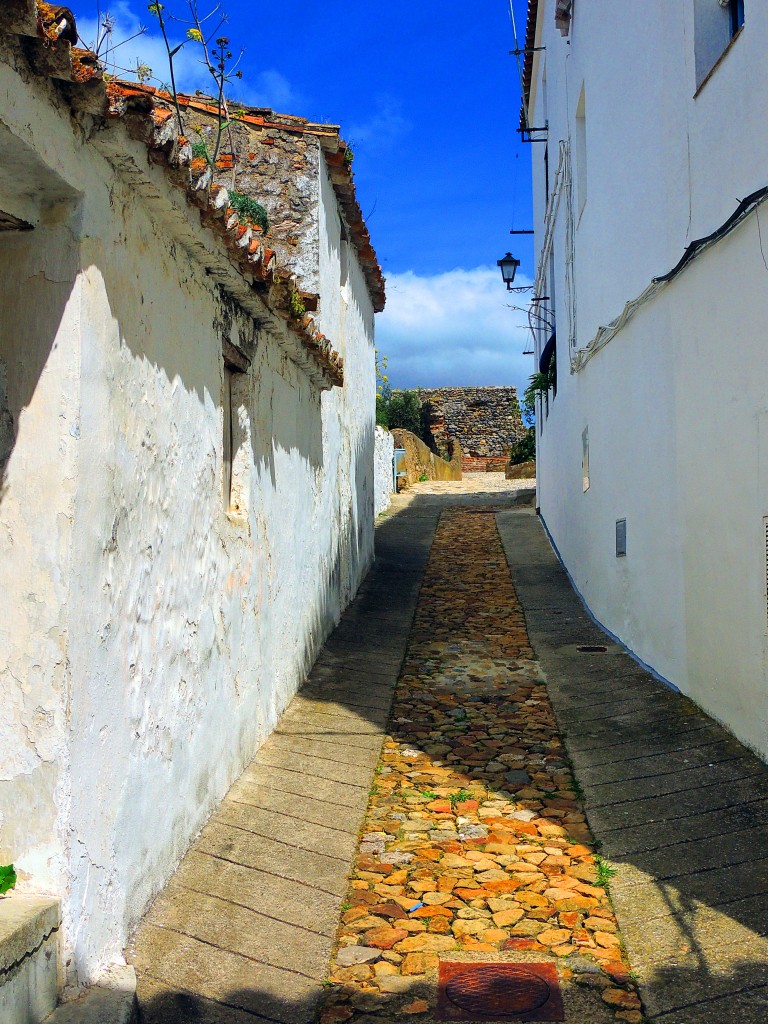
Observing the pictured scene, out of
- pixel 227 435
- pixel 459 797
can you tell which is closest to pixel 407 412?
pixel 227 435

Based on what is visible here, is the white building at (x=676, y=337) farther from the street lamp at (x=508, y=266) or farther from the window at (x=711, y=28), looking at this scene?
the street lamp at (x=508, y=266)

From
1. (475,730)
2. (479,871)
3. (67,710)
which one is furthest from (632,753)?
(67,710)

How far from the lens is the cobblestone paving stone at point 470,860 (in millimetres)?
3600

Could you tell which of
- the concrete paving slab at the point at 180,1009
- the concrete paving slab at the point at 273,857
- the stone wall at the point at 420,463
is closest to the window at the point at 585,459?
the concrete paving slab at the point at 273,857

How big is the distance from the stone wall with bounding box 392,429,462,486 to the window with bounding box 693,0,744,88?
1695 cm

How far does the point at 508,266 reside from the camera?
15492 millimetres

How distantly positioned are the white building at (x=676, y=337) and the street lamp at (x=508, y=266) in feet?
15.2

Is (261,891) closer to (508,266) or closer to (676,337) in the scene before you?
(676,337)

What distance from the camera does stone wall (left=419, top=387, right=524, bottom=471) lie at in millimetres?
31172

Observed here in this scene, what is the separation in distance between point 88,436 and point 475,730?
410 cm

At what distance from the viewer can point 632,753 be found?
566 cm

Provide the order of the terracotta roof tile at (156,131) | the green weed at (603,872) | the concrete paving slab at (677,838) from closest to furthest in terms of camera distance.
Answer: the terracotta roof tile at (156,131) < the concrete paving slab at (677,838) < the green weed at (603,872)

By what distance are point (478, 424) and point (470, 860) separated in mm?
27466

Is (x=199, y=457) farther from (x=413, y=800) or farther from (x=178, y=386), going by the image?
(x=413, y=800)
